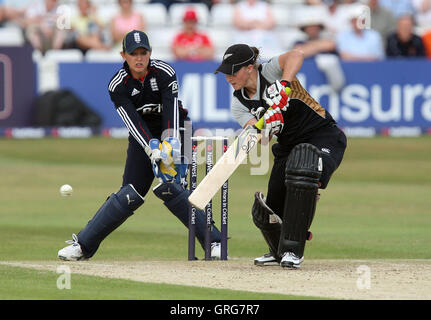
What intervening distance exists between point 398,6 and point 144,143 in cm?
1466

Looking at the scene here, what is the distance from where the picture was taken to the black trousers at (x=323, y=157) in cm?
752

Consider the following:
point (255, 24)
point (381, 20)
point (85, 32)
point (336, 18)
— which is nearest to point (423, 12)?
point (381, 20)

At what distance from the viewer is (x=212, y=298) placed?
624 cm

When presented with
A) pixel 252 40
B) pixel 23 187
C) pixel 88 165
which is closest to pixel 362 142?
pixel 252 40

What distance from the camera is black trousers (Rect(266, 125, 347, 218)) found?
24.7 ft

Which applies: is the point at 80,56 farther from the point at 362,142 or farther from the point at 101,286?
the point at 101,286

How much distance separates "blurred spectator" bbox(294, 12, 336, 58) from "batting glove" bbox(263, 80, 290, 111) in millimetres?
12287

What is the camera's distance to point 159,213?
40.8 feet

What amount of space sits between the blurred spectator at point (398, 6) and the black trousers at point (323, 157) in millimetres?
14105

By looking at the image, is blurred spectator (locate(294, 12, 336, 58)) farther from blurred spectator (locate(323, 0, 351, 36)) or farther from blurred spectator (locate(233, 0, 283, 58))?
blurred spectator (locate(323, 0, 351, 36))

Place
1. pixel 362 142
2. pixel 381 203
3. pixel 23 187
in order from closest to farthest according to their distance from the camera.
Answer: pixel 381 203
pixel 23 187
pixel 362 142

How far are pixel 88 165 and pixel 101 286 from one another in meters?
10.1

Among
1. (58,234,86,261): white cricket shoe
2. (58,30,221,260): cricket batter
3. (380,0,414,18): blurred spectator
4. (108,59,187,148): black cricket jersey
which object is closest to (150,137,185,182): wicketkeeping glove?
(58,30,221,260): cricket batter

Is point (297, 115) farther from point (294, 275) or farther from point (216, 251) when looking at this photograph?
point (216, 251)
